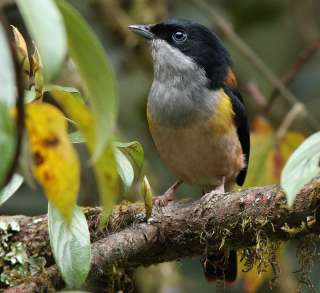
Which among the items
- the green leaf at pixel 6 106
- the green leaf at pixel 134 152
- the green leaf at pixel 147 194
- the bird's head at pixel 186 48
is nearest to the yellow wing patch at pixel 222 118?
the bird's head at pixel 186 48

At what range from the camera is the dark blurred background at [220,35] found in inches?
229

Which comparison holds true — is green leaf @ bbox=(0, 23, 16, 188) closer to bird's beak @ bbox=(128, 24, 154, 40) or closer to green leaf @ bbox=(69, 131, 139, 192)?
green leaf @ bbox=(69, 131, 139, 192)

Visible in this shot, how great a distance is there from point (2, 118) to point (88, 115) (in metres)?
0.17

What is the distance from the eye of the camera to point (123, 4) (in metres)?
6.50

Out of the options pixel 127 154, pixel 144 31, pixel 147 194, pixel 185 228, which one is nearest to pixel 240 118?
pixel 144 31

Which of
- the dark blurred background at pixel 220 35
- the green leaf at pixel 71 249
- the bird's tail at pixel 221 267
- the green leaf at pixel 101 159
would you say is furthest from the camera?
the dark blurred background at pixel 220 35

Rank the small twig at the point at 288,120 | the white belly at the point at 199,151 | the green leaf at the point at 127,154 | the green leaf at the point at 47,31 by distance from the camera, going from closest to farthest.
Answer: the green leaf at the point at 47,31, the green leaf at the point at 127,154, the white belly at the point at 199,151, the small twig at the point at 288,120

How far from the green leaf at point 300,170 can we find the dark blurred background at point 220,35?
347 centimetres

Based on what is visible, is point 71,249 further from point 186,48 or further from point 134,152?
point 186,48

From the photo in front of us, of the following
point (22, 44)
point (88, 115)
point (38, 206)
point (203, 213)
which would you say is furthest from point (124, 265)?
point (38, 206)

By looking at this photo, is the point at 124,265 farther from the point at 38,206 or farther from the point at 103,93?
the point at 38,206

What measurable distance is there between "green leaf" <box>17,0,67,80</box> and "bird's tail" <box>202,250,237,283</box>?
8.36 feet

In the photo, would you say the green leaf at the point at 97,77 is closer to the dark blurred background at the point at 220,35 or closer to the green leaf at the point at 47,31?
the green leaf at the point at 47,31

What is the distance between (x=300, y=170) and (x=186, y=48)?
3170mm
